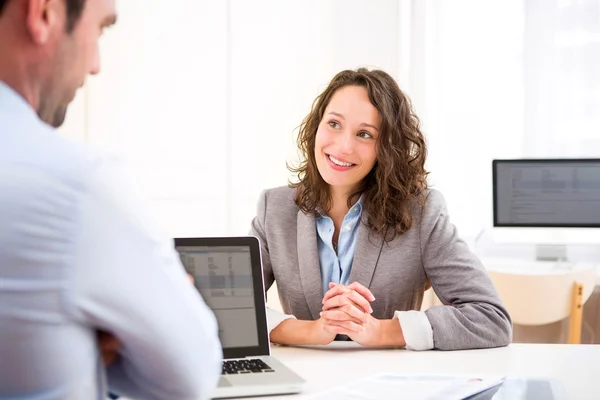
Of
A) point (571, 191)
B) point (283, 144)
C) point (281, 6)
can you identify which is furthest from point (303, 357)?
point (281, 6)

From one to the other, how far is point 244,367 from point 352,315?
0.33m

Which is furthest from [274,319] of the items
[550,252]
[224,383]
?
[550,252]

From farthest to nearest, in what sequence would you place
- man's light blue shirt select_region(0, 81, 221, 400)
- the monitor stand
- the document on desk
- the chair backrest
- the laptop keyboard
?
the monitor stand < the chair backrest < the laptop keyboard < the document on desk < man's light blue shirt select_region(0, 81, 221, 400)

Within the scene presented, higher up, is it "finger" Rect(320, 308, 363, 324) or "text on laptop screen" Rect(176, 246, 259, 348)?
"text on laptop screen" Rect(176, 246, 259, 348)

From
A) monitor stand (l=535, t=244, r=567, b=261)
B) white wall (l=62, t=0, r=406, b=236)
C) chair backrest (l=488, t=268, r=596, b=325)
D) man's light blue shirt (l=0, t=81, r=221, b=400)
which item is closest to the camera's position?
man's light blue shirt (l=0, t=81, r=221, b=400)

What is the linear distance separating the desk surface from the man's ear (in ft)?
2.88

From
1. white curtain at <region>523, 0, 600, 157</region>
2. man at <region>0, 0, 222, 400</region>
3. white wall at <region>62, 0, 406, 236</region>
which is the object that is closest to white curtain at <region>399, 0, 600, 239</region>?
white curtain at <region>523, 0, 600, 157</region>

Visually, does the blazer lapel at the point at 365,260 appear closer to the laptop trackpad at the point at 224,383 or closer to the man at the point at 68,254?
the laptop trackpad at the point at 224,383

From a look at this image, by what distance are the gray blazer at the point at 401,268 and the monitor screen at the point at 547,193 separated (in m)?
1.87

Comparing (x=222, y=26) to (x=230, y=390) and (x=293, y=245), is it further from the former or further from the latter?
(x=230, y=390)

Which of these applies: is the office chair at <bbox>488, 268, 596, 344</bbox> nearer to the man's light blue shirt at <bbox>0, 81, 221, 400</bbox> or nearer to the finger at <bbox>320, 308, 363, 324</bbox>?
the finger at <bbox>320, 308, 363, 324</bbox>

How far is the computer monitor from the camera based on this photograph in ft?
12.1

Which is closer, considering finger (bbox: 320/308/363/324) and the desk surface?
the desk surface

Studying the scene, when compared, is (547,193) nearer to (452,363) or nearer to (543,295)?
(543,295)
